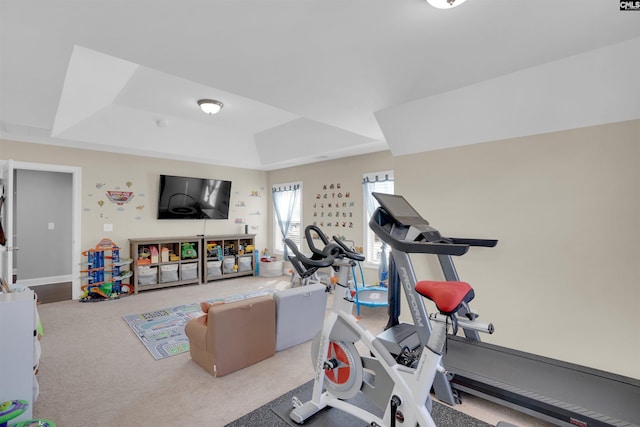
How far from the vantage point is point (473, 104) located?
262cm

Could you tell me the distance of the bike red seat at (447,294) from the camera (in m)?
1.38

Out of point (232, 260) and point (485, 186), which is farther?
point (232, 260)

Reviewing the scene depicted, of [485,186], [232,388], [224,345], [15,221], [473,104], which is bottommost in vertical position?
[232,388]

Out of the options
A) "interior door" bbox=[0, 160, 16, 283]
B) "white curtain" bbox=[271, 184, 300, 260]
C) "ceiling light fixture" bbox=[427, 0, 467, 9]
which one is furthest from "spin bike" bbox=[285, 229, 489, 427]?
"white curtain" bbox=[271, 184, 300, 260]

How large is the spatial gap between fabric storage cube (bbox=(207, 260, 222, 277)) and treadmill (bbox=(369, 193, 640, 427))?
14.0ft

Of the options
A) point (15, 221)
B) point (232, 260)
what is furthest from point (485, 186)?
point (15, 221)

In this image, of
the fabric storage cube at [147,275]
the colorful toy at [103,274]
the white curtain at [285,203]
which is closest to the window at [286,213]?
the white curtain at [285,203]

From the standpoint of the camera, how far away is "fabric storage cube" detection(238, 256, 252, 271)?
6.45 m

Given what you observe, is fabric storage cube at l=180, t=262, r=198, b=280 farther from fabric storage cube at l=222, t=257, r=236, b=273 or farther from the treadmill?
the treadmill

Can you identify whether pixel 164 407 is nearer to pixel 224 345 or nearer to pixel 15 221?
pixel 224 345

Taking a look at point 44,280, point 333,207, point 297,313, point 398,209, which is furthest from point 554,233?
point 44,280

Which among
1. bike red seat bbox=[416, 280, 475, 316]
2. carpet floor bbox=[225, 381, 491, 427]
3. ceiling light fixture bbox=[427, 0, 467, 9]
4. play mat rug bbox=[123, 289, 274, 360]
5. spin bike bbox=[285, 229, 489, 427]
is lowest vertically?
play mat rug bbox=[123, 289, 274, 360]

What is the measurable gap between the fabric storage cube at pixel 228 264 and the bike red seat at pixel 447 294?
5381 millimetres

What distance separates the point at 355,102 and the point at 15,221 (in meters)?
6.66
